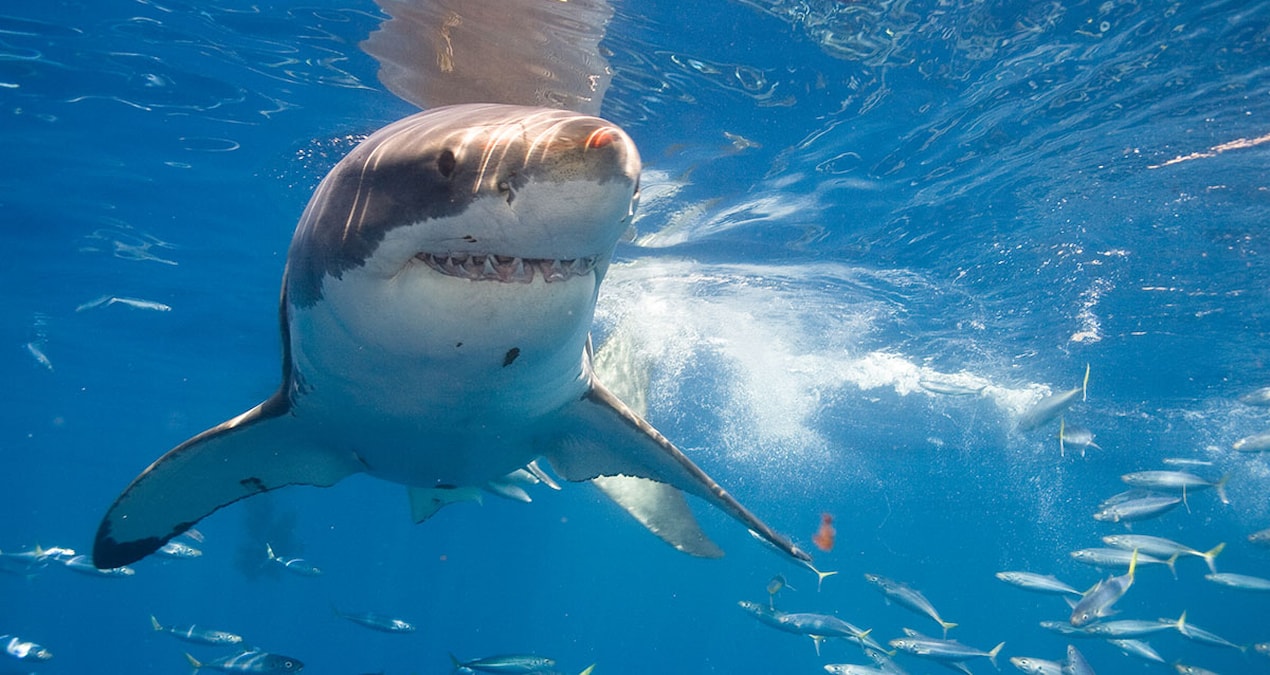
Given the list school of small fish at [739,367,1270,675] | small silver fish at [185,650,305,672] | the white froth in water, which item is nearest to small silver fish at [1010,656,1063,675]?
school of small fish at [739,367,1270,675]

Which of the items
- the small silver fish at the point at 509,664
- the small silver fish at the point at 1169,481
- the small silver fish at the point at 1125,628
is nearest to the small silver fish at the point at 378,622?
A: the small silver fish at the point at 509,664

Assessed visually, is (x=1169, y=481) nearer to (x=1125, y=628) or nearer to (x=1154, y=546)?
(x=1154, y=546)

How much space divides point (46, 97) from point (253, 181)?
3037 millimetres

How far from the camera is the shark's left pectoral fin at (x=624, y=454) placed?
3889 mm

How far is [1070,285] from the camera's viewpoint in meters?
14.9

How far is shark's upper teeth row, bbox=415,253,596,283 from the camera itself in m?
2.20

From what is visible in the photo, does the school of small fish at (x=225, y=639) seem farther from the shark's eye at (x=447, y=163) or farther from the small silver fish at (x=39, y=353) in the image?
the small silver fish at (x=39, y=353)

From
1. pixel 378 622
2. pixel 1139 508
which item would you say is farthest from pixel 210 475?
pixel 1139 508

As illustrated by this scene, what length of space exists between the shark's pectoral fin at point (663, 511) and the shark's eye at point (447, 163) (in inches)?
158

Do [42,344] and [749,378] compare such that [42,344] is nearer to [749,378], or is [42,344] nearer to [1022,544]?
[749,378]

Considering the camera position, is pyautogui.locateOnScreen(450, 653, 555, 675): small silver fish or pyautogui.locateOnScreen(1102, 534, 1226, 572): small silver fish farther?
pyautogui.locateOnScreen(1102, 534, 1226, 572): small silver fish

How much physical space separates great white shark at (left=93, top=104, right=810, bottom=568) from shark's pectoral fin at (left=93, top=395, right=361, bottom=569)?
13 mm

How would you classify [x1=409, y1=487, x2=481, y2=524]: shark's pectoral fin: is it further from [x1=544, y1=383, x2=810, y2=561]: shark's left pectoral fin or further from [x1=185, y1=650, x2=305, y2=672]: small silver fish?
[x1=185, y1=650, x2=305, y2=672]: small silver fish

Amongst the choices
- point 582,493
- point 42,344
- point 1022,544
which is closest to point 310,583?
point 582,493
